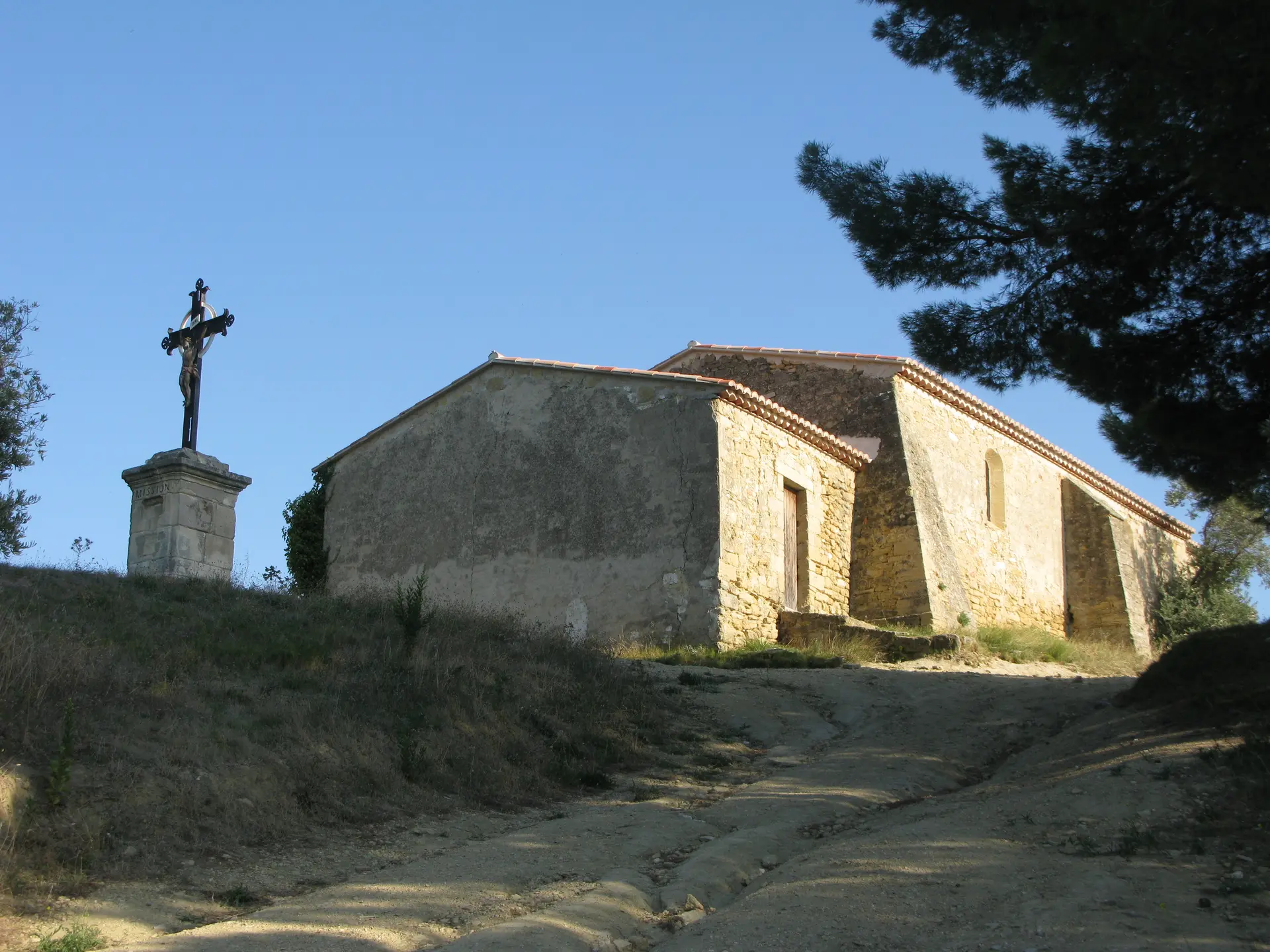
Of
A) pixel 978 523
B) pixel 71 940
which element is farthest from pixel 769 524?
pixel 71 940

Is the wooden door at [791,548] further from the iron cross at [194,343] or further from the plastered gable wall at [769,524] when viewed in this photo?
the iron cross at [194,343]

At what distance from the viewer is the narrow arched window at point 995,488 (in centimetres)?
2300

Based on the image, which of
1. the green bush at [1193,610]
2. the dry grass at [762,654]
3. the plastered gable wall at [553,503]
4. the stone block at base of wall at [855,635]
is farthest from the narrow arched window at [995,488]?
the plastered gable wall at [553,503]

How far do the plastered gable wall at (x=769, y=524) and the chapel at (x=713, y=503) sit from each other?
0.13 feet

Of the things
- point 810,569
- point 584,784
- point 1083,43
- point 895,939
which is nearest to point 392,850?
point 584,784

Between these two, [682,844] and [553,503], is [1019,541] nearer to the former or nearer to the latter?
[553,503]

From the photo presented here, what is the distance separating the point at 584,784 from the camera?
9.28 metres

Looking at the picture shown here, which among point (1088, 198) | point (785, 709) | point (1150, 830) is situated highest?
point (1088, 198)

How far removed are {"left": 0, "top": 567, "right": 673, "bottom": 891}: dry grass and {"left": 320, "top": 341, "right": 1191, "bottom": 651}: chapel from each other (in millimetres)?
4549

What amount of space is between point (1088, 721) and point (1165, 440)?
2429 millimetres

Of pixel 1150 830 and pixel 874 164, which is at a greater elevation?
pixel 874 164

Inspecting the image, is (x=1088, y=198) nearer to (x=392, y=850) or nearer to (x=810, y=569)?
(x=392, y=850)

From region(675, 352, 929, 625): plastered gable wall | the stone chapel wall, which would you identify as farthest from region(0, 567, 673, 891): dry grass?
the stone chapel wall

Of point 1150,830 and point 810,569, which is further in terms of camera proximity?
point 810,569
